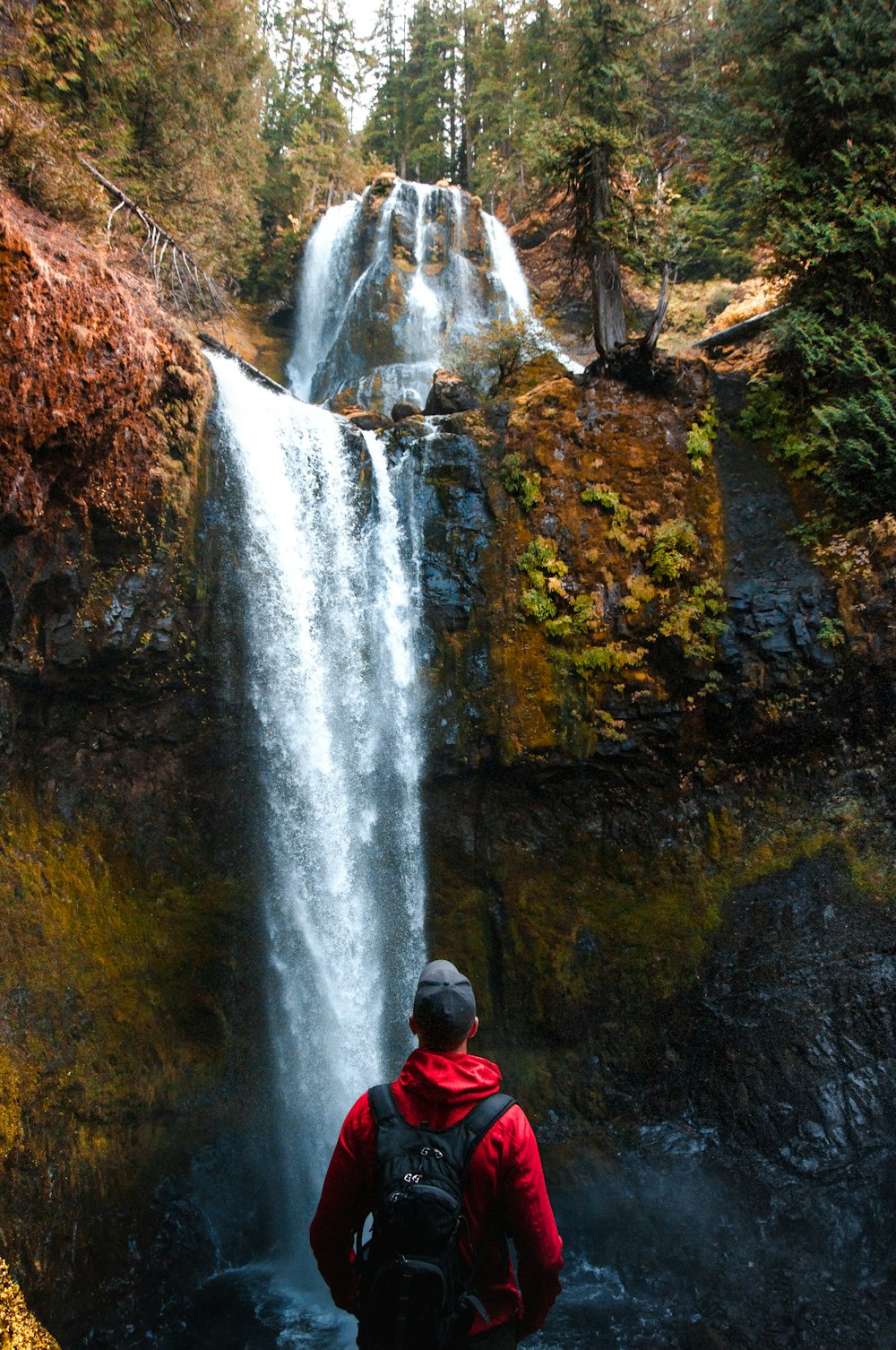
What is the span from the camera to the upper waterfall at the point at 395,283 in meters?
17.7

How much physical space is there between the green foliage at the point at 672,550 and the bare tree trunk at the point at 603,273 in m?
3.28

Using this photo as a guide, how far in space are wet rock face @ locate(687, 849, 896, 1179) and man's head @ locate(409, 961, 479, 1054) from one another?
679 centimetres

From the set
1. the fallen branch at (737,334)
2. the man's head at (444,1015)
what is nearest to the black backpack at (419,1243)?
the man's head at (444,1015)

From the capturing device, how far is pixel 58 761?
8023mm

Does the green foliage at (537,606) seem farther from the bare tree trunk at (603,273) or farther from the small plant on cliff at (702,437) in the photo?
the bare tree trunk at (603,273)

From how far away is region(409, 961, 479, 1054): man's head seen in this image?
246 centimetres

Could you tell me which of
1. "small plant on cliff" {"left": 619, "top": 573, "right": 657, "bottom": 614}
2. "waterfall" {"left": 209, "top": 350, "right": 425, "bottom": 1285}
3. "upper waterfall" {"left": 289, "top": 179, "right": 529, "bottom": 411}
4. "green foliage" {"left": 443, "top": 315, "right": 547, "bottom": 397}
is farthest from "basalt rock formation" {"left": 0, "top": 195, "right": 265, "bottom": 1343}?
"upper waterfall" {"left": 289, "top": 179, "right": 529, "bottom": 411}

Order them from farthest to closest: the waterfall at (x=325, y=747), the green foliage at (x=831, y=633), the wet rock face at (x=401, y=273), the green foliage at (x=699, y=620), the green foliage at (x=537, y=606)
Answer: the wet rock face at (x=401, y=273) < the green foliage at (x=537, y=606) < the green foliage at (x=699, y=620) < the waterfall at (x=325, y=747) < the green foliage at (x=831, y=633)

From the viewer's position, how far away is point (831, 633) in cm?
844

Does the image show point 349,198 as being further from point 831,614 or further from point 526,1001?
point 526,1001

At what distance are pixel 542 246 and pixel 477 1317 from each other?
2258cm

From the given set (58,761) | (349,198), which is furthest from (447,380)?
(349,198)

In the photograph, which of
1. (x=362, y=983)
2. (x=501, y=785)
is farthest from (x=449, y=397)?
(x=362, y=983)

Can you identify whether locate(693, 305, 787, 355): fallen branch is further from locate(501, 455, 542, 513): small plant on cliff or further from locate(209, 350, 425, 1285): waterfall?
locate(209, 350, 425, 1285): waterfall
